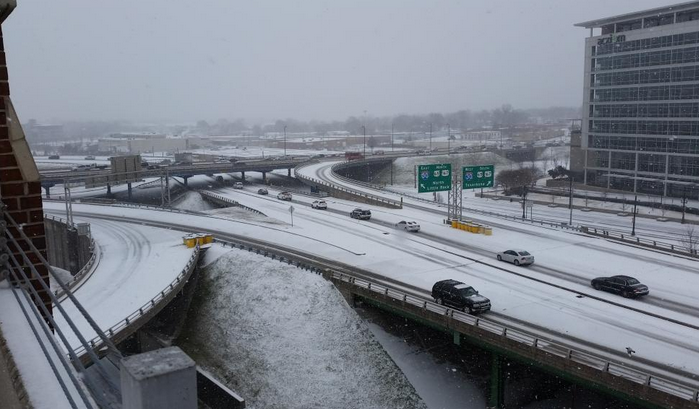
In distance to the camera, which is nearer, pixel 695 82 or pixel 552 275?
pixel 552 275

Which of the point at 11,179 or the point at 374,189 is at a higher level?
the point at 11,179

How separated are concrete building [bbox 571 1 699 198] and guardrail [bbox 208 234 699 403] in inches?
1826

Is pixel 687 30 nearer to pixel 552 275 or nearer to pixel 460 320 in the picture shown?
pixel 552 275

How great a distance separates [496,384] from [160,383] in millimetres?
21475

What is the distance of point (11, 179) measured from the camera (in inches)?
222

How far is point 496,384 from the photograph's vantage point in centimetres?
2206

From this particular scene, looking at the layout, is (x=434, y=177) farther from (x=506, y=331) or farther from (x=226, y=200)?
(x=226, y=200)

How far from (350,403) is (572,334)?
9041mm

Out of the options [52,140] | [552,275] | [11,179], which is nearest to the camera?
[11,179]

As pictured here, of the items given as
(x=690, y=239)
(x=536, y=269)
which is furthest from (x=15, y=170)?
(x=690, y=239)

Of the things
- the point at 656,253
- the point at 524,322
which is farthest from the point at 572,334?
the point at 656,253

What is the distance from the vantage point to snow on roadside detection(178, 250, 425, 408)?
23.8 m

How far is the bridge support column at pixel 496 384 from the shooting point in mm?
21797

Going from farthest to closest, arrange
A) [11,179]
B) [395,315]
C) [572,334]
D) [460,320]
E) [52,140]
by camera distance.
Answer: [52,140]
[395,315]
[460,320]
[572,334]
[11,179]
